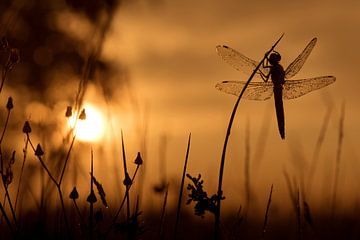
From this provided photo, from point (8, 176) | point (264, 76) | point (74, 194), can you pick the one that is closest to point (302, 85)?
point (264, 76)

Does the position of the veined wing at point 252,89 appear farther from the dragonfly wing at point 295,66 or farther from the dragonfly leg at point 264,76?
the dragonfly leg at point 264,76

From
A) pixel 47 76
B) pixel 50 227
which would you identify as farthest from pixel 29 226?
pixel 47 76

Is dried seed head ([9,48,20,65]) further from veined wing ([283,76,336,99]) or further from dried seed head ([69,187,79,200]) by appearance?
veined wing ([283,76,336,99])

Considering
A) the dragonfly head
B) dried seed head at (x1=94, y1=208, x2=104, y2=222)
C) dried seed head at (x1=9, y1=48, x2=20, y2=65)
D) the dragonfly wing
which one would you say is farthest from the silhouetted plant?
the dragonfly wing

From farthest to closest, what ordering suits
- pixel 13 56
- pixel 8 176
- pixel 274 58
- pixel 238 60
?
1. pixel 238 60
2. pixel 274 58
3. pixel 13 56
4. pixel 8 176

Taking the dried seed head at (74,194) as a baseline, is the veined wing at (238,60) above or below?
above

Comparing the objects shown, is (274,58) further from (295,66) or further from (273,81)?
(295,66)

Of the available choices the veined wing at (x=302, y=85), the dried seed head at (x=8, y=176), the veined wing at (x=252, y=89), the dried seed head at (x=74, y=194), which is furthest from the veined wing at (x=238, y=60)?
the dried seed head at (x=8, y=176)
